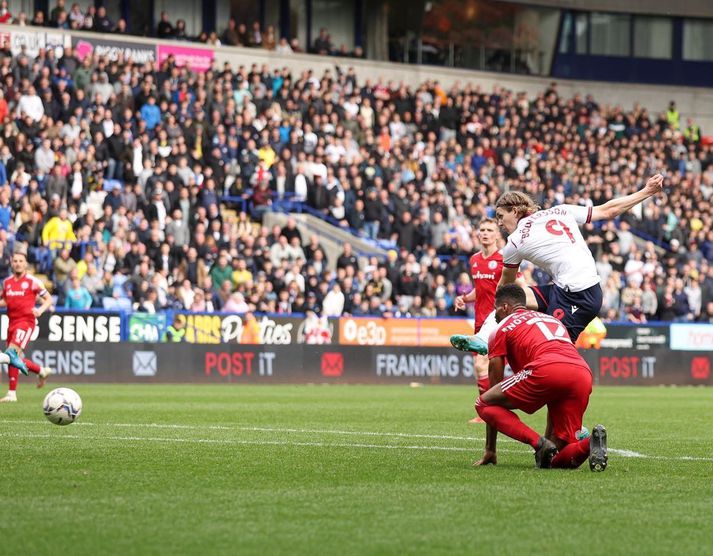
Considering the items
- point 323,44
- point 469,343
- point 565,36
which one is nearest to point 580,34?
point 565,36

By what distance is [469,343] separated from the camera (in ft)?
36.6

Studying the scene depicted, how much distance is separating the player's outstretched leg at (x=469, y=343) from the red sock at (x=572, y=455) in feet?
3.66

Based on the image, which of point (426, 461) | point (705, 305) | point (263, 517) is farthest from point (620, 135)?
point (263, 517)

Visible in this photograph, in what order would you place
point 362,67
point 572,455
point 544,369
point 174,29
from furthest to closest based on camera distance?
point 362,67 < point 174,29 < point 572,455 < point 544,369

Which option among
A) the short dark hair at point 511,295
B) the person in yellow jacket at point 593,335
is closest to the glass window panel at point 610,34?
the person in yellow jacket at point 593,335

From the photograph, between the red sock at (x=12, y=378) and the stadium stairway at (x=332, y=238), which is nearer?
the red sock at (x=12, y=378)

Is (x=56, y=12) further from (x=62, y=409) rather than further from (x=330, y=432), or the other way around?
(x=62, y=409)

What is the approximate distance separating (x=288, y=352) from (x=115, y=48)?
44.4 ft

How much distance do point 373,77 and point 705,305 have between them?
14716 mm

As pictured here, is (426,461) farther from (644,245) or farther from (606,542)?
(644,245)

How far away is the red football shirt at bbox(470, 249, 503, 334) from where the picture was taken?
1700cm

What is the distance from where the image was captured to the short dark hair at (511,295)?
10820 millimetres

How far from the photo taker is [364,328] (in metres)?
32.3

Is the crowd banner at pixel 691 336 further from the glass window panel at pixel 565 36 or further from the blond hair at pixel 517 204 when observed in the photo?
the blond hair at pixel 517 204
